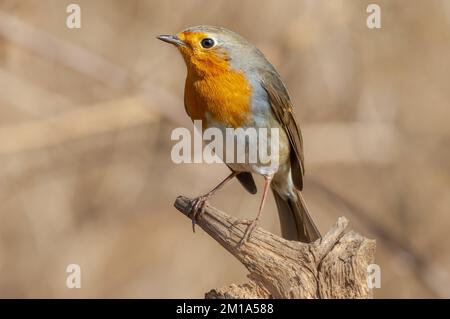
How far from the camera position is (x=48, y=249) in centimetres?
694

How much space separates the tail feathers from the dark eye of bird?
129cm

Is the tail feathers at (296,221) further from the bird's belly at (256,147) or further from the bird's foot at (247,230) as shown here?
the bird's foot at (247,230)

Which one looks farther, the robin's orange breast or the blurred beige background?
the blurred beige background

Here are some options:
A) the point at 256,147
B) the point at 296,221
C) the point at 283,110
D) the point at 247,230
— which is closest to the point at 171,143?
the point at 296,221

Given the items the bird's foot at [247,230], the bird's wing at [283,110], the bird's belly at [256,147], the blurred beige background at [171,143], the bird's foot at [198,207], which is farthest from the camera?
the blurred beige background at [171,143]

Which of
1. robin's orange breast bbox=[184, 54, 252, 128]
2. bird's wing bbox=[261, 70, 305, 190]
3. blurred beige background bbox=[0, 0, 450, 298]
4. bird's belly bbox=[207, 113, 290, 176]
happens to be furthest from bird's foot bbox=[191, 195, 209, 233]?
blurred beige background bbox=[0, 0, 450, 298]

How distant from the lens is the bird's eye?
181 inches

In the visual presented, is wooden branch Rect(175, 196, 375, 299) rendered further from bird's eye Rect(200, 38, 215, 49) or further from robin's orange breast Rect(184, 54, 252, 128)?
bird's eye Rect(200, 38, 215, 49)

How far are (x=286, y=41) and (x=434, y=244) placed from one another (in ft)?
7.62

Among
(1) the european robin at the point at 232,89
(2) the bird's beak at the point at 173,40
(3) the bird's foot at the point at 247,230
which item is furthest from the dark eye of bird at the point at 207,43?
(3) the bird's foot at the point at 247,230

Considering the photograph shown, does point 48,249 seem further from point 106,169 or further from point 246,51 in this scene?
point 246,51

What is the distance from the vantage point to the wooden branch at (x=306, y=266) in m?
3.63

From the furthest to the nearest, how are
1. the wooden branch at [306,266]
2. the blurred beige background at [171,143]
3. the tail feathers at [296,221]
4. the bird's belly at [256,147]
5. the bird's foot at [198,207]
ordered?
the blurred beige background at [171,143]
the tail feathers at [296,221]
the bird's belly at [256,147]
the bird's foot at [198,207]
the wooden branch at [306,266]

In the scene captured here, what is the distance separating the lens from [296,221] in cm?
522
